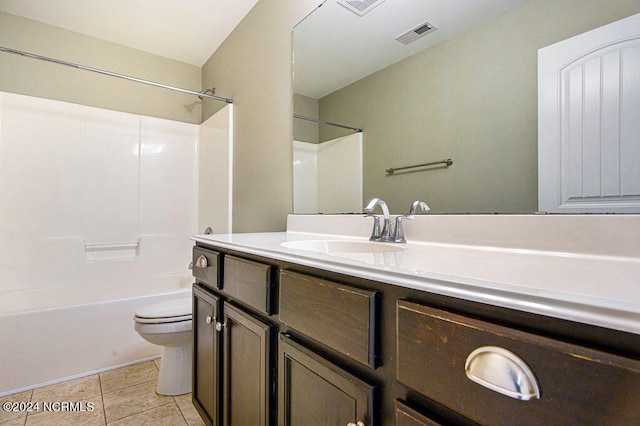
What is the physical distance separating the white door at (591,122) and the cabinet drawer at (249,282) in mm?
773

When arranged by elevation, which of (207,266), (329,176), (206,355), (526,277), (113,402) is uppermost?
(329,176)

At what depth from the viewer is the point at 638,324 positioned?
312 mm

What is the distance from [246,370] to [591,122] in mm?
1164

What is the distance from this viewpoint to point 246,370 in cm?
100

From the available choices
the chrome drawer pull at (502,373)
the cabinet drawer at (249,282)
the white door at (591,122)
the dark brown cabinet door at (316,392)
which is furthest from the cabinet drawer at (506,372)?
the white door at (591,122)

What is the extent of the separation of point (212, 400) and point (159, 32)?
2.51 m

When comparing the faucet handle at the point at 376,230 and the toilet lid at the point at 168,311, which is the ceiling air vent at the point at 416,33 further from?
the toilet lid at the point at 168,311

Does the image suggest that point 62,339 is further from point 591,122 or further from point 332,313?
point 591,122

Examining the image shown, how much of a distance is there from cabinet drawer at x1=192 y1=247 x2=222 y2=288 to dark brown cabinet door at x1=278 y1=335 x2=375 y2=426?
18.7 inches

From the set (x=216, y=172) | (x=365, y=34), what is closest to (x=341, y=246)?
(x=365, y=34)

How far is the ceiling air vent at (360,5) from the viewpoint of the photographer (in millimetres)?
1352

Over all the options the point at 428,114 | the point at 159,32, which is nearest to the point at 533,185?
the point at 428,114

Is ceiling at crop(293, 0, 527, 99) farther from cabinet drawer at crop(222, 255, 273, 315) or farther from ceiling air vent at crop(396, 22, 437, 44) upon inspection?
cabinet drawer at crop(222, 255, 273, 315)

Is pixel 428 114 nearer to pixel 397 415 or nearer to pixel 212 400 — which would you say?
pixel 397 415
